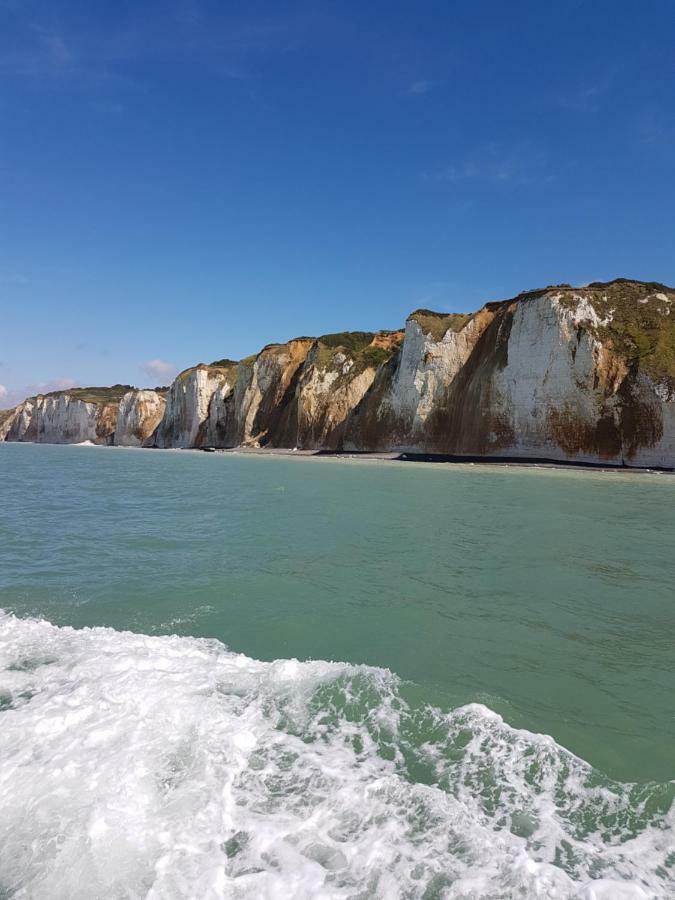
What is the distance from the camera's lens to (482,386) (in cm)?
4806

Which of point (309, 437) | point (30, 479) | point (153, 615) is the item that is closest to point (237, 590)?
point (153, 615)

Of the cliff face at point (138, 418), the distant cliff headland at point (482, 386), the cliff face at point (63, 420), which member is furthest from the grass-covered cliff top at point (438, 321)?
the cliff face at point (63, 420)

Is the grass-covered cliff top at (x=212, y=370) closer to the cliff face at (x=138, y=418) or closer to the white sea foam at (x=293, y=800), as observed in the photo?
the cliff face at (x=138, y=418)

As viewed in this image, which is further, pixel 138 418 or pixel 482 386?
pixel 138 418

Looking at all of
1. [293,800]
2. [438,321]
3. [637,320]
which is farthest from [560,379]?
[293,800]

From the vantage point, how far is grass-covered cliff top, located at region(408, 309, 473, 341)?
5447cm

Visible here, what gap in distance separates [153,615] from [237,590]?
136cm

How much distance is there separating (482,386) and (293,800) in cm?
4761

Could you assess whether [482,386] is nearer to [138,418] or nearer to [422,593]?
[422,593]

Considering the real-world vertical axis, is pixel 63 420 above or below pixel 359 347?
below

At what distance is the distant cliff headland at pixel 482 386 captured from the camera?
131ft

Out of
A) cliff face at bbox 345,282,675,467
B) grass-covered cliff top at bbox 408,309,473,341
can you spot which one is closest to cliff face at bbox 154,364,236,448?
grass-covered cliff top at bbox 408,309,473,341

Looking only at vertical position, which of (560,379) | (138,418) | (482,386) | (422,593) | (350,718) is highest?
(560,379)

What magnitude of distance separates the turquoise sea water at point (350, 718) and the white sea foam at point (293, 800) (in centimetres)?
2
